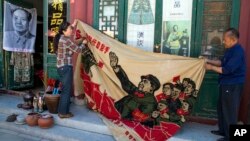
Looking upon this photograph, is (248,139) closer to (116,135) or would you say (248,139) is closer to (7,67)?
(116,135)

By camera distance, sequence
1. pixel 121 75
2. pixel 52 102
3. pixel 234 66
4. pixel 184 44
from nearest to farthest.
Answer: pixel 234 66 < pixel 121 75 < pixel 184 44 < pixel 52 102

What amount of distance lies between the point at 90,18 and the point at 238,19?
280 centimetres

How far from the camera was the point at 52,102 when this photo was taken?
5.03 meters

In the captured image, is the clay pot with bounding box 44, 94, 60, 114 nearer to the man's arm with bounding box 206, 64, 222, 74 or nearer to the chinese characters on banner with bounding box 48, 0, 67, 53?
the chinese characters on banner with bounding box 48, 0, 67, 53

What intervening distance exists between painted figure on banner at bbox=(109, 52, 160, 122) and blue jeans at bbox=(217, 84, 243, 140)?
1.03 m

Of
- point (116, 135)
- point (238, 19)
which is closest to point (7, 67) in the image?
point (116, 135)

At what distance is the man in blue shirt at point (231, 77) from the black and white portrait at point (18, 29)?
452 cm

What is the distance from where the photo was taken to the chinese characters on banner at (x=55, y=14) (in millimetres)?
5906

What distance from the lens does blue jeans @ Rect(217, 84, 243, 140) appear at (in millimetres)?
3867

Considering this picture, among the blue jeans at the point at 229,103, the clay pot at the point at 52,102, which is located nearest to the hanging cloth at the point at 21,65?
the clay pot at the point at 52,102

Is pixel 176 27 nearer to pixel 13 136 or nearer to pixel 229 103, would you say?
pixel 229 103

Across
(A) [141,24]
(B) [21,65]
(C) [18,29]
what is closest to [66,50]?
(A) [141,24]

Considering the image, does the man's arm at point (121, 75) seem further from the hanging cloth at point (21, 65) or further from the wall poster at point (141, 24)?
the hanging cloth at point (21, 65)

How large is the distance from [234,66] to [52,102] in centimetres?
317
